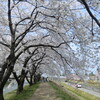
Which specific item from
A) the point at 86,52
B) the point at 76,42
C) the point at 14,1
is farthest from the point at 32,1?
the point at 86,52

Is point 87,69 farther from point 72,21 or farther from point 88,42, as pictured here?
point 72,21

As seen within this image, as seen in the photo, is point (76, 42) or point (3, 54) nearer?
point (76, 42)

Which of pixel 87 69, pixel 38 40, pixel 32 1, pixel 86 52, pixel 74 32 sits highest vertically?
pixel 32 1

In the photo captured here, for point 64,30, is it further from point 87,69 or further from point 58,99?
point 58,99

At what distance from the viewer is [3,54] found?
15.6m

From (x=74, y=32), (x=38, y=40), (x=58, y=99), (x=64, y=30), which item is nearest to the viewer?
(x=74, y=32)

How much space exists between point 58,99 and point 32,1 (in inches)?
274

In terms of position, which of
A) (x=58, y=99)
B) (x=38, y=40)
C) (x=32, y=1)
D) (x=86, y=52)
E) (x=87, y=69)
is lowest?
(x=58, y=99)

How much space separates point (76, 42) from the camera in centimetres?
937

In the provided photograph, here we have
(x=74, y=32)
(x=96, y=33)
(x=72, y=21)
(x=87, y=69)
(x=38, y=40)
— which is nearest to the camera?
(x=96, y=33)

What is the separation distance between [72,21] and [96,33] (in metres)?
1.64

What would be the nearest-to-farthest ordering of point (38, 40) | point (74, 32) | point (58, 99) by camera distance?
point (74, 32) → point (58, 99) → point (38, 40)

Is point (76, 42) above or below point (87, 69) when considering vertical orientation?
above

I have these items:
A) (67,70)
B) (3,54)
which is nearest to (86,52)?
(67,70)
